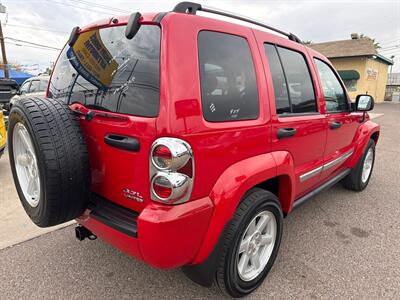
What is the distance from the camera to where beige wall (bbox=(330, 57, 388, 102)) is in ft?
76.1

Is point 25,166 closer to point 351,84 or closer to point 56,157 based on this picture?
point 56,157

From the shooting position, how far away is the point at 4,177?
4793 mm

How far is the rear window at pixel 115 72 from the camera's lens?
1.66m

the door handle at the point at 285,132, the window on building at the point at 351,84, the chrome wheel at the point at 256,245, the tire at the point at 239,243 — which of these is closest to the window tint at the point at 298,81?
the door handle at the point at 285,132

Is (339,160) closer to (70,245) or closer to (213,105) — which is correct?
(213,105)

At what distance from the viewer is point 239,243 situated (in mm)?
1981

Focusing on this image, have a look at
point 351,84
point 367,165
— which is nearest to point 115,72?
point 367,165

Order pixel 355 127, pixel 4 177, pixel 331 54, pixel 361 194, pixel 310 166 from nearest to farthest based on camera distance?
pixel 310 166 < pixel 355 127 < pixel 361 194 < pixel 4 177 < pixel 331 54

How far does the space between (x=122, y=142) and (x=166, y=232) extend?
22.9 inches

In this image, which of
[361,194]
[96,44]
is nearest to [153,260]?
[96,44]

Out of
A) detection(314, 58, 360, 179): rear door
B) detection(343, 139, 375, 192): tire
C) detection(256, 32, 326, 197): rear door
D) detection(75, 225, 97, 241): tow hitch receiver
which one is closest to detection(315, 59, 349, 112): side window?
detection(314, 58, 360, 179): rear door

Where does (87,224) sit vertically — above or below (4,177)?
above

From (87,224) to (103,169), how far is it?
0.44m

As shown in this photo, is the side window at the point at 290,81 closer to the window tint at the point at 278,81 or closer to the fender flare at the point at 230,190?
the window tint at the point at 278,81
